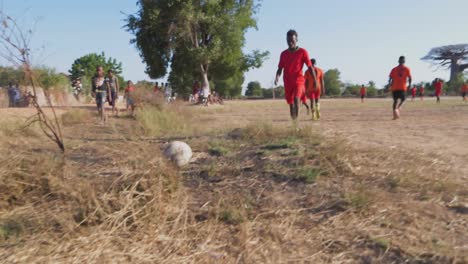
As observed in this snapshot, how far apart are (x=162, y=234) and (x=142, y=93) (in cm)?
933

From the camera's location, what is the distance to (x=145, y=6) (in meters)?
18.4

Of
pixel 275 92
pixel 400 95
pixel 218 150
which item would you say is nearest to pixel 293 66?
pixel 218 150

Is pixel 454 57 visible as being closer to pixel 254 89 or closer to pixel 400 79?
pixel 254 89

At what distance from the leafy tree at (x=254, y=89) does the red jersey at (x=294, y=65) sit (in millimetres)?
80129

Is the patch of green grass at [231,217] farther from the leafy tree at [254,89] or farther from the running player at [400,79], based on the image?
the leafy tree at [254,89]

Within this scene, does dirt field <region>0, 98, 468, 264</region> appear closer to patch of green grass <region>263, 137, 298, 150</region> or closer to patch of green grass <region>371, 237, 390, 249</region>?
patch of green grass <region>371, 237, 390, 249</region>

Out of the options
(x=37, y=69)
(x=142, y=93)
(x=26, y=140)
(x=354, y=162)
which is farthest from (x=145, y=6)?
(x=354, y=162)

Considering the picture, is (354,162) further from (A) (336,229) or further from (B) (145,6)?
(B) (145,6)

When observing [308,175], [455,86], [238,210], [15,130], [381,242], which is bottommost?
[381,242]

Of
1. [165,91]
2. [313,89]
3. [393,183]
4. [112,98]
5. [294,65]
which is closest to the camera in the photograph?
[393,183]

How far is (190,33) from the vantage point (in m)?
18.6

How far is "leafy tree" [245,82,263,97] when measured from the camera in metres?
87.9

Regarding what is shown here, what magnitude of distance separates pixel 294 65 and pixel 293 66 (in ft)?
0.08

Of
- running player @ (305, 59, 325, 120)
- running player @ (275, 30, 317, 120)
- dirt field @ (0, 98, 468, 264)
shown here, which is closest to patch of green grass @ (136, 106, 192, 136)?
running player @ (275, 30, 317, 120)
